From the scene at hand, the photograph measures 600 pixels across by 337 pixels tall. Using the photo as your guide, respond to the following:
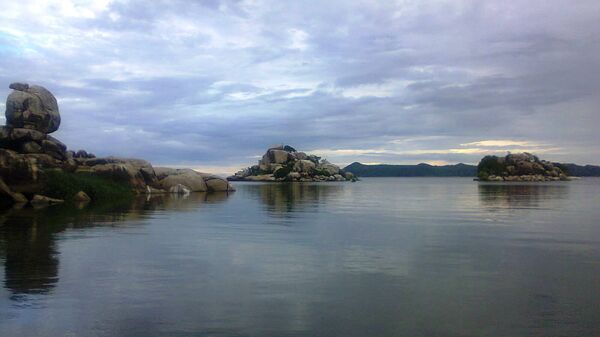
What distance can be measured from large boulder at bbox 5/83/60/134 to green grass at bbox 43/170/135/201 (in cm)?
850

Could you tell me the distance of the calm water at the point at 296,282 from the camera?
7.82m

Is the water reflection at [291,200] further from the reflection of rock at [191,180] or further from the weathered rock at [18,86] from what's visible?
the weathered rock at [18,86]

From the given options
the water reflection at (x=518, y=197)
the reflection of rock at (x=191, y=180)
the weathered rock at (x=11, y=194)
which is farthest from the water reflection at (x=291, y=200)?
the weathered rock at (x=11, y=194)

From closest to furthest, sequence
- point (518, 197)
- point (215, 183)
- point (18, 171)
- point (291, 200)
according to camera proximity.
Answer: point (18, 171) → point (291, 200) → point (518, 197) → point (215, 183)

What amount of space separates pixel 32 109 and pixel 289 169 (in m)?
127

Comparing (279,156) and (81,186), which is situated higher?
(279,156)

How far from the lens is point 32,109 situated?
157 feet

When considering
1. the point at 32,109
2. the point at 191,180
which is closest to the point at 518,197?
the point at 191,180

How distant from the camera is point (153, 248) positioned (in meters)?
15.2

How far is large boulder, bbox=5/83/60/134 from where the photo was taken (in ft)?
155

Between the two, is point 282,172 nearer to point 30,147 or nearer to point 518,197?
point 518,197

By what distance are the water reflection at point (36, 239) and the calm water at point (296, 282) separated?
61 millimetres

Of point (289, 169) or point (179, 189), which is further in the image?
point (289, 169)

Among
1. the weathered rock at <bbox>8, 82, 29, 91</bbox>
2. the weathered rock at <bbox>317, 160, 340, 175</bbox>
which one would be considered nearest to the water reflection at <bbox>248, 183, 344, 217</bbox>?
the weathered rock at <bbox>8, 82, 29, 91</bbox>
